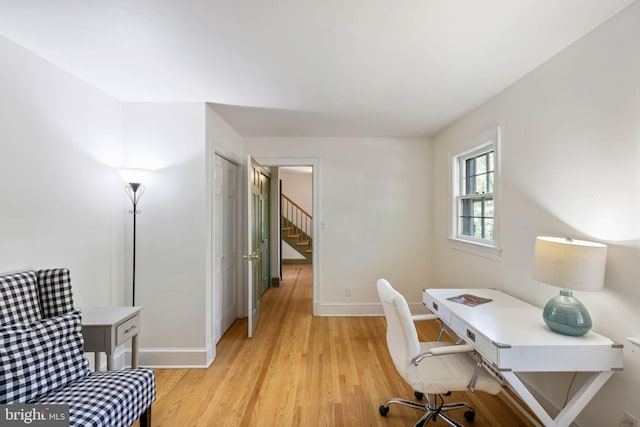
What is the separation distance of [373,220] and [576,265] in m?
2.53

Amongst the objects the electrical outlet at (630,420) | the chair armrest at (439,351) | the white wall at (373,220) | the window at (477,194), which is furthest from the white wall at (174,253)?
the electrical outlet at (630,420)

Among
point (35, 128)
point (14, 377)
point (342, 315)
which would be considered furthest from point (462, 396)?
point (35, 128)

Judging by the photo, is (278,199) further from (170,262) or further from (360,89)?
(360,89)

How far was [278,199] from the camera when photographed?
18.7 feet

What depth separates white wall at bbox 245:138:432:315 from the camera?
3.84 metres

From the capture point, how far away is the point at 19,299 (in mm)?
1540

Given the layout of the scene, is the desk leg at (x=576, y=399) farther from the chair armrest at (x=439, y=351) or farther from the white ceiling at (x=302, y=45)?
the white ceiling at (x=302, y=45)

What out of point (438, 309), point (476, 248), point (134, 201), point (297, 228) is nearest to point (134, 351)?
point (134, 201)

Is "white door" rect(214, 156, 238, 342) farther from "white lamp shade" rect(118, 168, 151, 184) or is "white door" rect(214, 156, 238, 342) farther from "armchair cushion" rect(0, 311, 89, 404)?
"armchair cushion" rect(0, 311, 89, 404)

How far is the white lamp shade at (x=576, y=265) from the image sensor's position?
4.52 ft

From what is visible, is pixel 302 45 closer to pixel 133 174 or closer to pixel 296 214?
pixel 133 174

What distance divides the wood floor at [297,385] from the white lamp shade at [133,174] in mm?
1720

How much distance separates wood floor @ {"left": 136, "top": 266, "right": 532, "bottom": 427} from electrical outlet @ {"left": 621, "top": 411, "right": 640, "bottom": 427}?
0.61 m

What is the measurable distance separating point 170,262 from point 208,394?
1.16 metres
